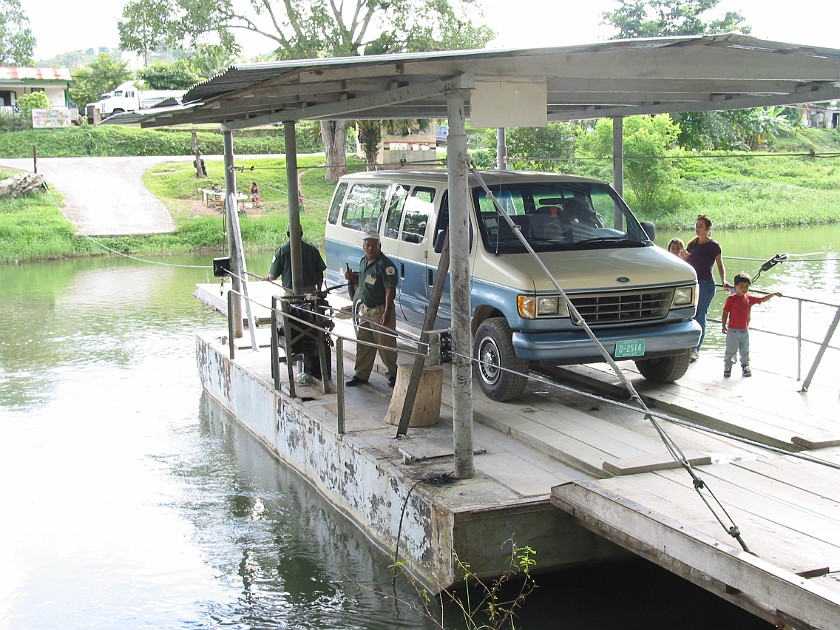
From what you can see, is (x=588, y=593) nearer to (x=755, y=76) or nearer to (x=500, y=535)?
(x=500, y=535)

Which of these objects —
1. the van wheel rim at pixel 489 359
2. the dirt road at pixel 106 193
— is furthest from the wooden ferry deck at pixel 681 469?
the dirt road at pixel 106 193

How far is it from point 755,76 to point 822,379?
16.2 feet

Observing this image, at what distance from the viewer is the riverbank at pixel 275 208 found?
3206 cm

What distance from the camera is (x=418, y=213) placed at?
35.0 feet

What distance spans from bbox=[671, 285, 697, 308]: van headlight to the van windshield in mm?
827

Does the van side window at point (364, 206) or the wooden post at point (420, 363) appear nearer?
the wooden post at point (420, 363)

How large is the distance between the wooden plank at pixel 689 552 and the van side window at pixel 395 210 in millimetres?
4944

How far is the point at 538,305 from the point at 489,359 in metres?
0.85

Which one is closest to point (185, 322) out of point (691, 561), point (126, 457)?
point (126, 457)

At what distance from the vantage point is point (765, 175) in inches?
1800

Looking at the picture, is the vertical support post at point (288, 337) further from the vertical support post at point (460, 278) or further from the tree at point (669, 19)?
the tree at point (669, 19)

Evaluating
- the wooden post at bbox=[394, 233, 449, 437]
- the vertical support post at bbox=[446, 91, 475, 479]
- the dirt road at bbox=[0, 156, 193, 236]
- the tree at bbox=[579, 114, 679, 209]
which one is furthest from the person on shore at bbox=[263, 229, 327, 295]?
the tree at bbox=[579, 114, 679, 209]

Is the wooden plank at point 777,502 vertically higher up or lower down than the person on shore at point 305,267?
lower down

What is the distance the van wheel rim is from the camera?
30.3 feet
